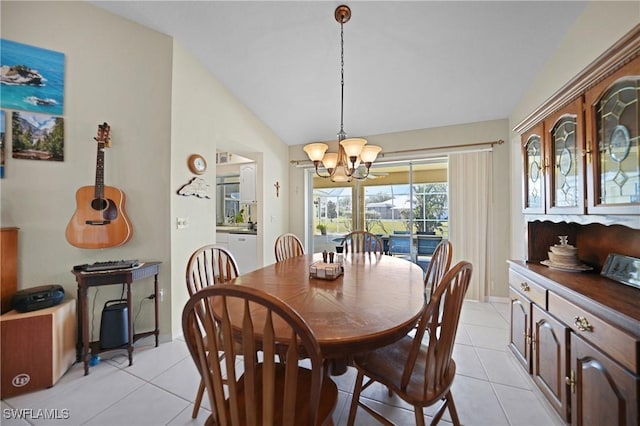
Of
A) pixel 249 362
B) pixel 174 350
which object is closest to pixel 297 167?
pixel 174 350

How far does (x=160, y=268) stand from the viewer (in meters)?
2.40

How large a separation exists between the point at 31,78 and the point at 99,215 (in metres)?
1.17

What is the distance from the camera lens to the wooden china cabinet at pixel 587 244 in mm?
1054

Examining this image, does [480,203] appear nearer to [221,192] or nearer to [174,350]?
[174,350]

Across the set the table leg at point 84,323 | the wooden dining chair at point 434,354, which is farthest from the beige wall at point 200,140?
the wooden dining chair at point 434,354

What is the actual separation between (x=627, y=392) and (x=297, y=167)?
4111mm

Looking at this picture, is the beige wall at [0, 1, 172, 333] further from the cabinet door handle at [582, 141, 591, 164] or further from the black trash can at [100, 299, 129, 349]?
the cabinet door handle at [582, 141, 591, 164]

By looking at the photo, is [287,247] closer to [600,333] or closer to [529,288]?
[529,288]

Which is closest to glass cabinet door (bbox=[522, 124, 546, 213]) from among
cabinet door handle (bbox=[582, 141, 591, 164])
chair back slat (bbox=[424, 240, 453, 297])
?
cabinet door handle (bbox=[582, 141, 591, 164])

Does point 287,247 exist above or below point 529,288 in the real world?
above

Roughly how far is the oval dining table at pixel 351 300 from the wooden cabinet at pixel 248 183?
241cm

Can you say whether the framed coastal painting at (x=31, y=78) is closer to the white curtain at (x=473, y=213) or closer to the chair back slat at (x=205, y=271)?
the chair back slat at (x=205, y=271)

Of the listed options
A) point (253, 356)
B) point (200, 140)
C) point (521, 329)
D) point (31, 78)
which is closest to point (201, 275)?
point (253, 356)

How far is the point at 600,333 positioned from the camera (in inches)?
43.5
